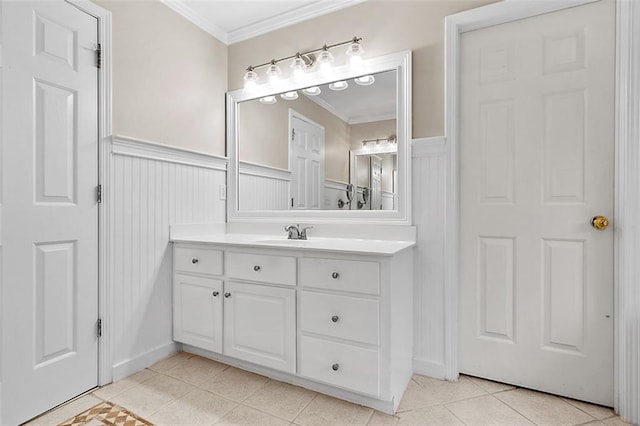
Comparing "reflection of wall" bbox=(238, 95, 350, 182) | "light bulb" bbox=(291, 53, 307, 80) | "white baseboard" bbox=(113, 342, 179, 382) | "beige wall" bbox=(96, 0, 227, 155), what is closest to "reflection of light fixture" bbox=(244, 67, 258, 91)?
"reflection of wall" bbox=(238, 95, 350, 182)

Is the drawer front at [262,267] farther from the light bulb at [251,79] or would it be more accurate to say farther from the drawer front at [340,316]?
the light bulb at [251,79]

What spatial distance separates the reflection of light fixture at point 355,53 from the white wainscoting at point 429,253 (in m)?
0.64

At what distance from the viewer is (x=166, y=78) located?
215 centimetres

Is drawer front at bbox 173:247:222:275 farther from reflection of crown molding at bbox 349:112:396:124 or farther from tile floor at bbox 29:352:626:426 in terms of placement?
reflection of crown molding at bbox 349:112:396:124

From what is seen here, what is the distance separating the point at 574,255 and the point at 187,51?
8.76 feet

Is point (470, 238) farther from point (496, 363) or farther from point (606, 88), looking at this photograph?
point (606, 88)

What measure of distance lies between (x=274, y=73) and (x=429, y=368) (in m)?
2.20

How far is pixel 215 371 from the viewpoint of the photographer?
77.6 inches

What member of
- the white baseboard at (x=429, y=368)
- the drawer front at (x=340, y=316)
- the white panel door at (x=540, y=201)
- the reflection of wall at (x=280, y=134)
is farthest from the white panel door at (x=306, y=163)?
the white baseboard at (x=429, y=368)

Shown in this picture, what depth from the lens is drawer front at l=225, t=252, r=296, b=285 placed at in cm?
175

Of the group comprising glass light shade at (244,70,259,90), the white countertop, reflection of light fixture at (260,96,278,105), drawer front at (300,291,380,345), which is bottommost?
drawer front at (300,291,380,345)

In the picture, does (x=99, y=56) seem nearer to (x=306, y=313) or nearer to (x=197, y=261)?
(x=197, y=261)

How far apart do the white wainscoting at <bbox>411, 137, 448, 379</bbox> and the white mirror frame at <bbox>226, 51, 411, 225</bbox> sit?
0.23ft

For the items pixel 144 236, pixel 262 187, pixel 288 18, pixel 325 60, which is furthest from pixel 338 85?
pixel 144 236
